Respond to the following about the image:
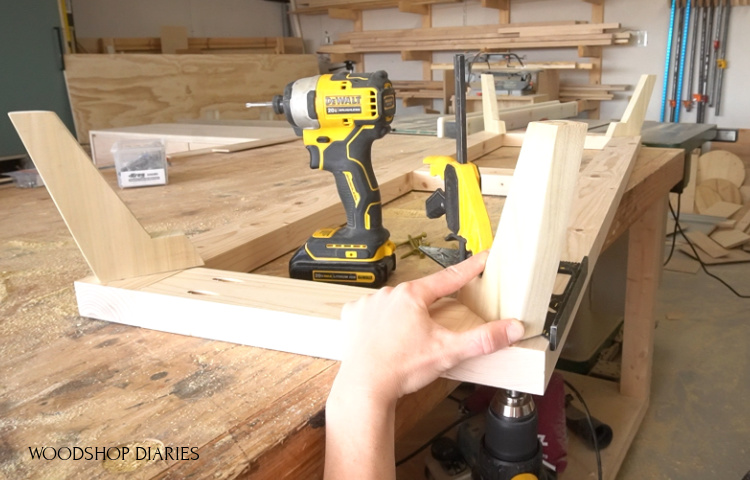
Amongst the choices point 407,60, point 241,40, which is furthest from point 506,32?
point 241,40

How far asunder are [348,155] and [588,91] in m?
3.76

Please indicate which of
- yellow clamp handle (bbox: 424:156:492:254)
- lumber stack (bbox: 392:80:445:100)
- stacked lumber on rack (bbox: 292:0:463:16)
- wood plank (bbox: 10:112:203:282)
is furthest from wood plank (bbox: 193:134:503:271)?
stacked lumber on rack (bbox: 292:0:463:16)

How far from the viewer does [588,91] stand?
4250mm

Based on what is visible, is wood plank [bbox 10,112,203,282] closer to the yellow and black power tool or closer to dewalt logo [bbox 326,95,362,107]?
the yellow and black power tool

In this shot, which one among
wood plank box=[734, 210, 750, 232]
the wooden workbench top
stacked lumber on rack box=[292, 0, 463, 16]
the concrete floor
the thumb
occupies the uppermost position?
stacked lumber on rack box=[292, 0, 463, 16]

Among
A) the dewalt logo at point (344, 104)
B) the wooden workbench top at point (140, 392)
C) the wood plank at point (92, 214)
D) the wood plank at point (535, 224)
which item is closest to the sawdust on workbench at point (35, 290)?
the wooden workbench top at point (140, 392)

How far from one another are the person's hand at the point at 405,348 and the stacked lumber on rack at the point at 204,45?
4.03m

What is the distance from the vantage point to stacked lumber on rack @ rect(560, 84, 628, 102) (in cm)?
417

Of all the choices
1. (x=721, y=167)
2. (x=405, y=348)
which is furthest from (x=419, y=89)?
(x=405, y=348)

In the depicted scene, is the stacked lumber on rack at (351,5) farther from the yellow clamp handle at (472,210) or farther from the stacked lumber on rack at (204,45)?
the yellow clamp handle at (472,210)

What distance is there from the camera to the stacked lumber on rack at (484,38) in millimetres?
4055

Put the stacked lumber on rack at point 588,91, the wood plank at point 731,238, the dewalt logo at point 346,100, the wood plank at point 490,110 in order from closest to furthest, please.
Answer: the dewalt logo at point 346,100, the wood plank at point 490,110, the wood plank at point 731,238, the stacked lumber on rack at point 588,91

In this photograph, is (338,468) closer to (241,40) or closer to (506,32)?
(506,32)

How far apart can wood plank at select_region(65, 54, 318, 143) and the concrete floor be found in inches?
121
